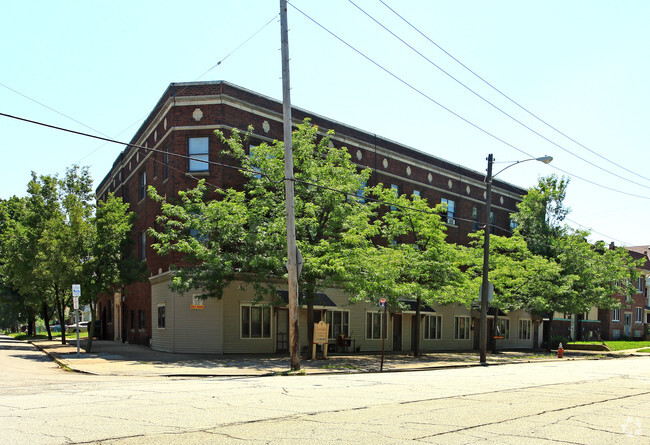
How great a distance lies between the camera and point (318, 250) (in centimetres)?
2236

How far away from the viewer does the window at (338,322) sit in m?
30.9

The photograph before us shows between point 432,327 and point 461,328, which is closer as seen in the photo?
point 432,327

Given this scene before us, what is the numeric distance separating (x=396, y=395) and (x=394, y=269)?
1264cm

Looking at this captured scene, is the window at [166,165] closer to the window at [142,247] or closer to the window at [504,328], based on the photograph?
the window at [142,247]

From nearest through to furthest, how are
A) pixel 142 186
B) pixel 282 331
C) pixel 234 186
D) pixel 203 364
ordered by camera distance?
pixel 203 364 → pixel 234 186 → pixel 282 331 → pixel 142 186

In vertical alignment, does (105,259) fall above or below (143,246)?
below

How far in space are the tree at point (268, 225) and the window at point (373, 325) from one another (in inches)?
349

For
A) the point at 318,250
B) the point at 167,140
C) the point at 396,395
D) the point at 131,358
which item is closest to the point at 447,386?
the point at 396,395

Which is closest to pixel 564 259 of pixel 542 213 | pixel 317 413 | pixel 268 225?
pixel 542 213

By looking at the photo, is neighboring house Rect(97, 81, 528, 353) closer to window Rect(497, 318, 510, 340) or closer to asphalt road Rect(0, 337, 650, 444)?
window Rect(497, 318, 510, 340)

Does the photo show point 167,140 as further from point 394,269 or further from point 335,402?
point 335,402

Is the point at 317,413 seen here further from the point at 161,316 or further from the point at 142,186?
the point at 142,186

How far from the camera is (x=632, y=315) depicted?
65.9 m

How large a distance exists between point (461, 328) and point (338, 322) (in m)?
12.8
